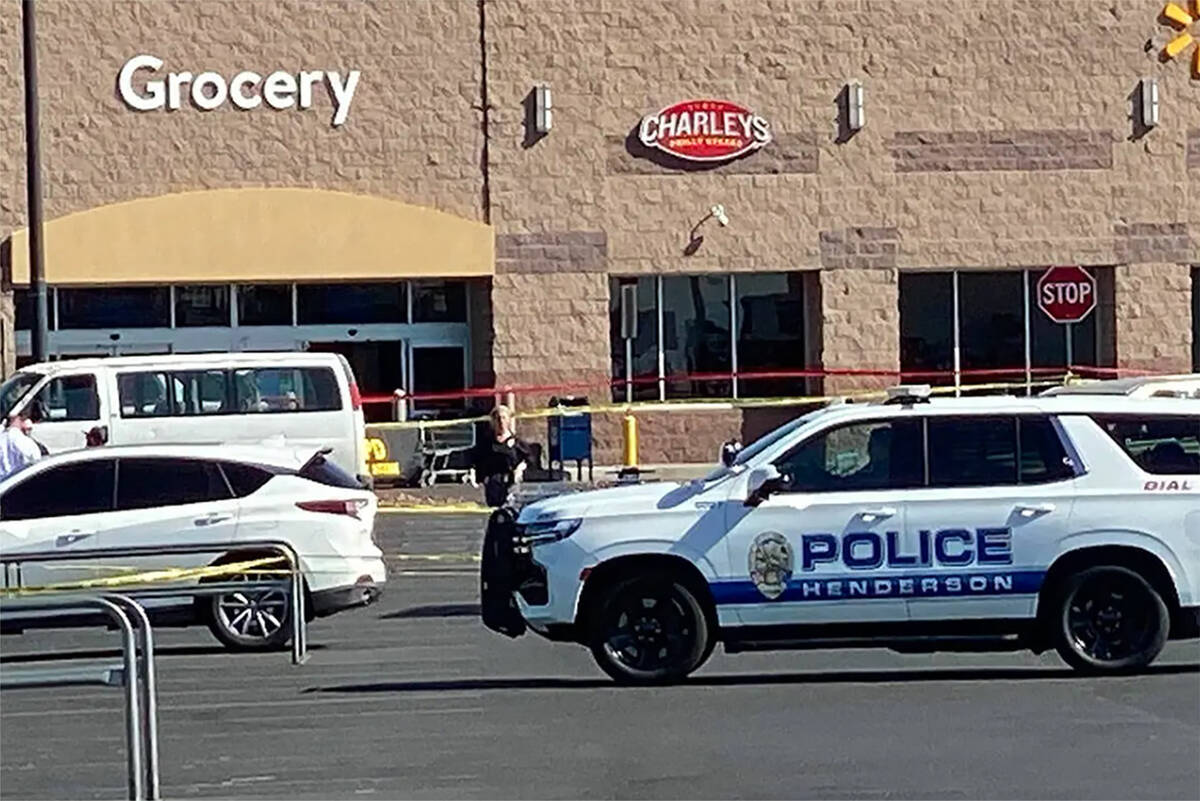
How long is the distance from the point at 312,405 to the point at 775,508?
1293 cm

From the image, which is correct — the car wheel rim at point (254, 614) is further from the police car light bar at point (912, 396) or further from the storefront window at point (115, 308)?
the storefront window at point (115, 308)

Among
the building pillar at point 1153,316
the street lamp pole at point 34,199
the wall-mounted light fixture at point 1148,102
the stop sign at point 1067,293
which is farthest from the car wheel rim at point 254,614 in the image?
the wall-mounted light fixture at point 1148,102

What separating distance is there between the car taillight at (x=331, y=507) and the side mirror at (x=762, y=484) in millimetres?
4036

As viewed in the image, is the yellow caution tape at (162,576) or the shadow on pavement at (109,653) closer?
the yellow caution tape at (162,576)

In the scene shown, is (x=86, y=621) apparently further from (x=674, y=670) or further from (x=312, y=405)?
(x=312, y=405)

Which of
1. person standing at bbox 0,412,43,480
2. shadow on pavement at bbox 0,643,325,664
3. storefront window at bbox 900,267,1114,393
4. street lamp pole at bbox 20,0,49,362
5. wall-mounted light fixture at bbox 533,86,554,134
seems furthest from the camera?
storefront window at bbox 900,267,1114,393

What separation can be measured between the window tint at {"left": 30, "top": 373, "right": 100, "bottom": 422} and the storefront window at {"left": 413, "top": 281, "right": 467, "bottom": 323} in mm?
10505

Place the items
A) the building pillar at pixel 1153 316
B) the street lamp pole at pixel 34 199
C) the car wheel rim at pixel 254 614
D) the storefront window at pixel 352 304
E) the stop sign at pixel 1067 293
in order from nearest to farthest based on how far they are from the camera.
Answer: the car wheel rim at pixel 254 614
the street lamp pole at pixel 34 199
the stop sign at pixel 1067 293
the storefront window at pixel 352 304
the building pillar at pixel 1153 316

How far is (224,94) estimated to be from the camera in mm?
34156

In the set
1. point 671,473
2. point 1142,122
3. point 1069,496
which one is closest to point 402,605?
point 1069,496

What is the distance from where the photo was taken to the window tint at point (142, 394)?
2572 centimetres

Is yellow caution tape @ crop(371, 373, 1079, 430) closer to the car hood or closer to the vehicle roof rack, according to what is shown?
the vehicle roof rack

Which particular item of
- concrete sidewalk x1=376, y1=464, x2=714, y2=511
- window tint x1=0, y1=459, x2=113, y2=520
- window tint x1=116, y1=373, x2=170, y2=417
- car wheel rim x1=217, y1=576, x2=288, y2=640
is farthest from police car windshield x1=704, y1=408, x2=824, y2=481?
concrete sidewalk x1=376, y1=464, x2=714, y2=511

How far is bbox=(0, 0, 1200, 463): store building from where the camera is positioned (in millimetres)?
34156
